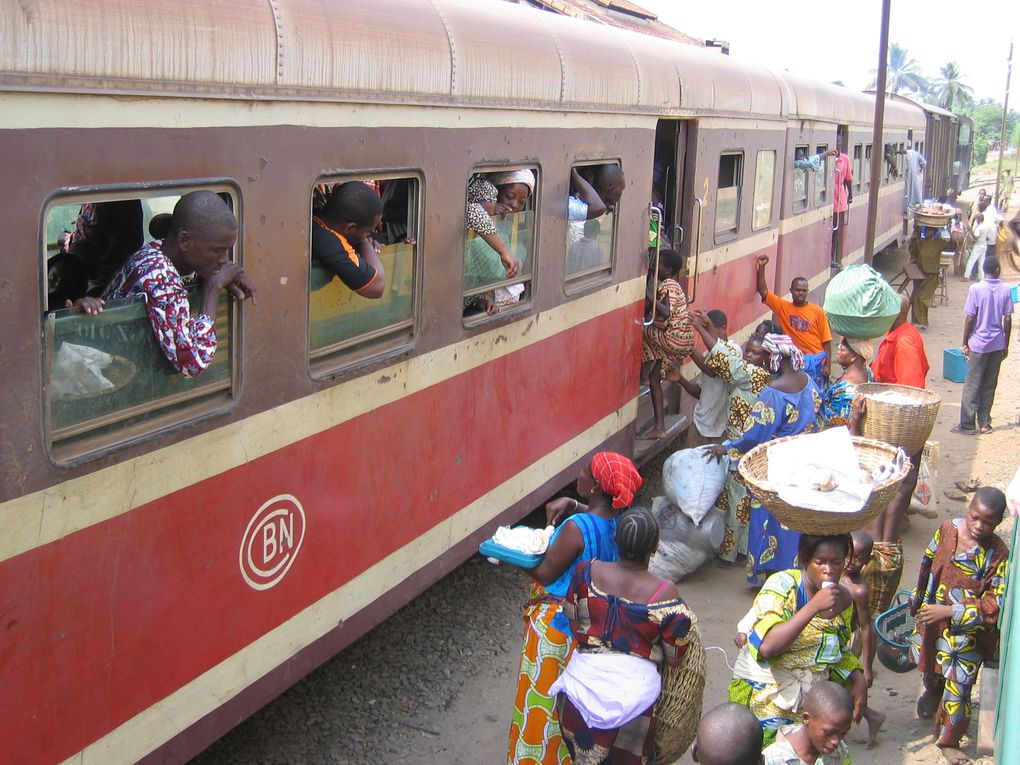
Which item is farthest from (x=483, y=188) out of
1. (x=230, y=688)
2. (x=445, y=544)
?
(x=230, y=688)

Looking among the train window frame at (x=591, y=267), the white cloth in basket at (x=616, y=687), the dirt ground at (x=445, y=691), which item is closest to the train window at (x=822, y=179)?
the train window frame at (x=591, y=267)

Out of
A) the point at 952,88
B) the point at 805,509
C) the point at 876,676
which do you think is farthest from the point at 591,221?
the point at 952,88

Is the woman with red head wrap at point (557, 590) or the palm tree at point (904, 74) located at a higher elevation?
the palm tree at point (904, 74)

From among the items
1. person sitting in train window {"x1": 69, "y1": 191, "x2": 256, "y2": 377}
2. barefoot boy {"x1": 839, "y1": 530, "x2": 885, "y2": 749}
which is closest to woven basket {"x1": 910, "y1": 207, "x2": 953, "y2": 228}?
barefoot boy {"x1": 839, "y1": 530, "x2": 885, "y2": 749}

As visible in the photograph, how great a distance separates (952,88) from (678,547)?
3640 inches

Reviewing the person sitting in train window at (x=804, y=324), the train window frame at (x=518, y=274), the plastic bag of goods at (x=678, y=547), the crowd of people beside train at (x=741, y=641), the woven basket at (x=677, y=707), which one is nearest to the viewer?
the crowd of people beside train at (x=741, y=641)

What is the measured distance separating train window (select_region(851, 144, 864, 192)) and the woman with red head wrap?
40.1 ft

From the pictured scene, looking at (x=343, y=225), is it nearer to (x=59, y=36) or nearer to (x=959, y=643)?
A: (x=59, y=36)

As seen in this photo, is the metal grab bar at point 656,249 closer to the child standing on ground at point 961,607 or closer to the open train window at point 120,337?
the child standing on ground at point 961,607

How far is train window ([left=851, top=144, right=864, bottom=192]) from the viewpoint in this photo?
49.6 feet

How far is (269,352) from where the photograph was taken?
11.9 feet

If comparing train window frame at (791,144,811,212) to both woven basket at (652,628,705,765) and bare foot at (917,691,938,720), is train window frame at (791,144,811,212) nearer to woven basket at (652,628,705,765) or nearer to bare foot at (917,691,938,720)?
bare foot at (917,691,938,720)

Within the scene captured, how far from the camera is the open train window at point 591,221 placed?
600 centimetres

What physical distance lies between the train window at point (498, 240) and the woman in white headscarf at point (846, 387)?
2.25 metres
